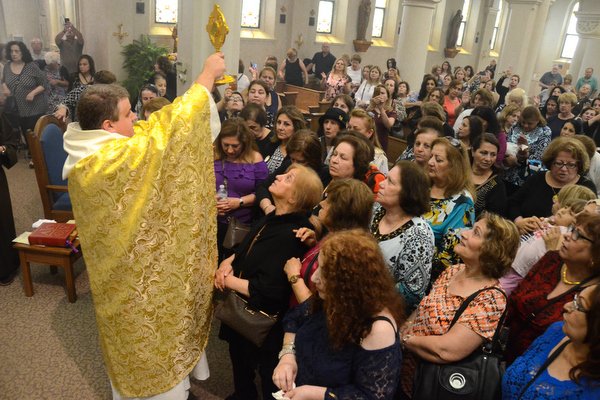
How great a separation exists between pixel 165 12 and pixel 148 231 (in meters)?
12.4

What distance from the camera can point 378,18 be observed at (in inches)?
732

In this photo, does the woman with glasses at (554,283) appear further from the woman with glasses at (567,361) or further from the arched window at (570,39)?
the arched window at (570,39)

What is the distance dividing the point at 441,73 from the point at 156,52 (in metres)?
8.40

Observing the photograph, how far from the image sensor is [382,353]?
1767mm

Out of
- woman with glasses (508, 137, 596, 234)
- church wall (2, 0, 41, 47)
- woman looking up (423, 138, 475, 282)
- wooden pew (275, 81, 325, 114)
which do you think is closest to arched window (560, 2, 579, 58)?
wooden pew (275, 81, 325, 114)

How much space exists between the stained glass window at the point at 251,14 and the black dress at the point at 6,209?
11.5m

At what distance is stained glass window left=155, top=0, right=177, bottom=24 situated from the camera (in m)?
13.0

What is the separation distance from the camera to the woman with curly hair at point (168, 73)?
7.89m

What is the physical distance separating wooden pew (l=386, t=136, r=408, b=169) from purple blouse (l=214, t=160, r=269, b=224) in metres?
2.88

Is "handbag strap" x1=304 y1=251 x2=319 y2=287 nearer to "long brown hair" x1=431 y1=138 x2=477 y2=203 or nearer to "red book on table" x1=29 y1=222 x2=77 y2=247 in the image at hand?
"long brown hair" x1=431 y1=138 x2=477 y2=203

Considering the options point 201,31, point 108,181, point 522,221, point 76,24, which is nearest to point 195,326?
point 108,181

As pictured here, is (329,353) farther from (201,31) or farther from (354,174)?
(201,31)

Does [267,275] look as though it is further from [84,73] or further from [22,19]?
[22,19]

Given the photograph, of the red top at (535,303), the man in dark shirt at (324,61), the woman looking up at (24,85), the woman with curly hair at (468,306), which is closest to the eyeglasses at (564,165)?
the red top at (535,303)
